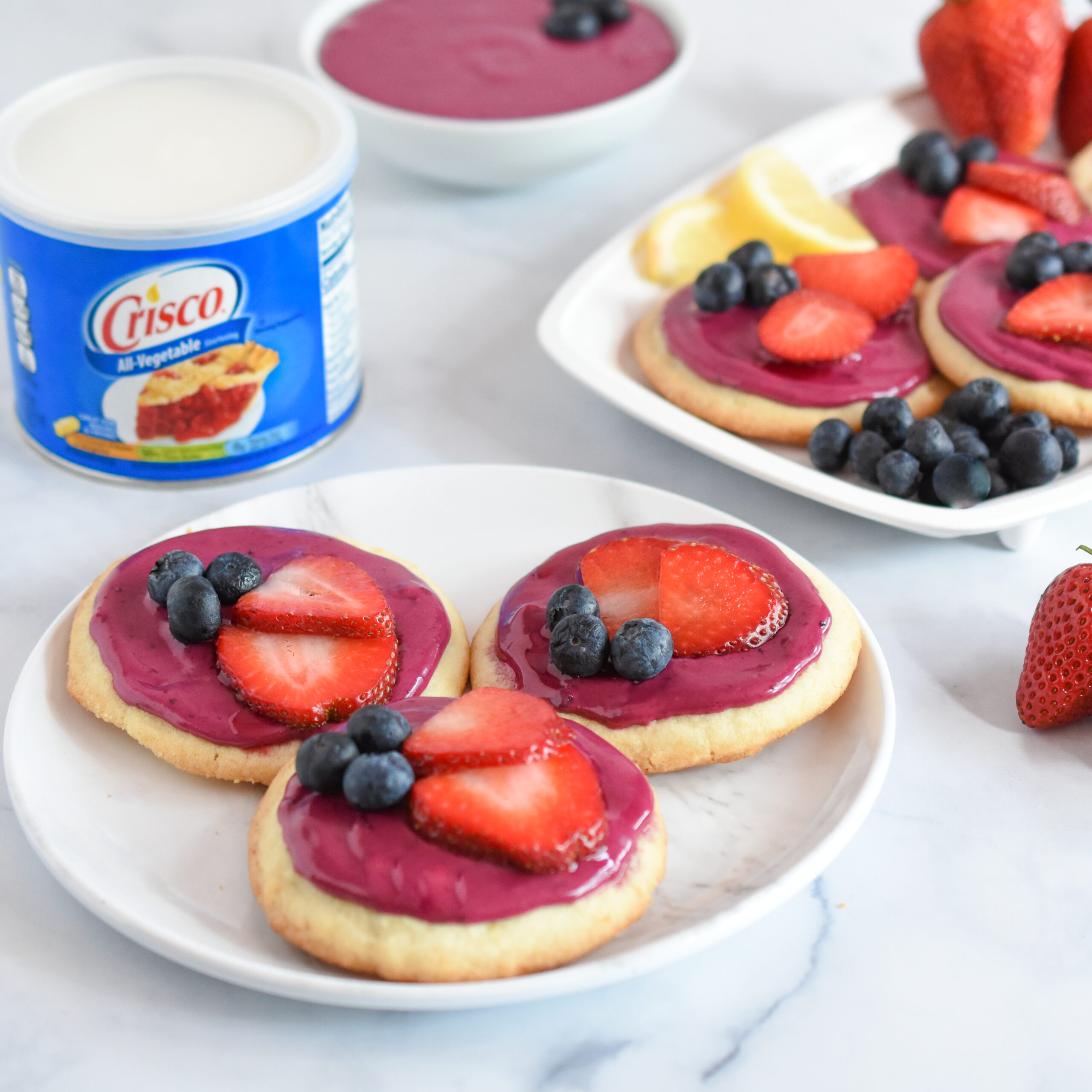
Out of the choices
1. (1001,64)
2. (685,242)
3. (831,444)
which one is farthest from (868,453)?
(1001,64)

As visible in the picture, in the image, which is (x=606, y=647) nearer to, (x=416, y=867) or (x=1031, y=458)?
(x=416, y=867)

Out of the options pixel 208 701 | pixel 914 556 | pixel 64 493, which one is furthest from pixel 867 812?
pixel 64 493

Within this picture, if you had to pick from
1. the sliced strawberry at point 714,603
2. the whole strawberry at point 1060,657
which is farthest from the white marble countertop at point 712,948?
the sliced strawberry at point 714,603

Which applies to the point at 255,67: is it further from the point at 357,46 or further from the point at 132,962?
the point at 132,962

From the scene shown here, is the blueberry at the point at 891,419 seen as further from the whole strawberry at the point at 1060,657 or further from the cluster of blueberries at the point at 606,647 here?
the cluster of blueberries at the point at 606,647

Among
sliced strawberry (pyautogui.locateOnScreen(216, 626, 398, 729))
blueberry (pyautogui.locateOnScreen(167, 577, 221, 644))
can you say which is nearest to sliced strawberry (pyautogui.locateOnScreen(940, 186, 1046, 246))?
sliced strawberry (pyautogui.locateOnScreen(216, 626, 398, 729))

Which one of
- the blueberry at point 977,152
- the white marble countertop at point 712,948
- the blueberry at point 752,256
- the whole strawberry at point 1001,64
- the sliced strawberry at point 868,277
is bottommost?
the white marble countertop at point 712,948
